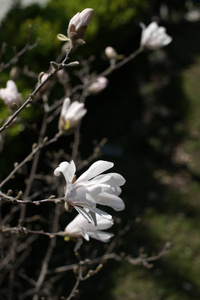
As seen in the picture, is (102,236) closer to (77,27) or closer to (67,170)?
A: (67,170)

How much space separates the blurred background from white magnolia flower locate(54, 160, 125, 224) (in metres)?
1.17

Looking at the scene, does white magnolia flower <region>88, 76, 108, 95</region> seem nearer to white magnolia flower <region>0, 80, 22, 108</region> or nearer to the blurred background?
the blurred background

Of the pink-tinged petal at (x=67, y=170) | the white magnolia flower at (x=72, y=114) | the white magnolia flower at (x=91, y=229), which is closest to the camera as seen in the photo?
the pink-tinged petal at (x=67, y=170)

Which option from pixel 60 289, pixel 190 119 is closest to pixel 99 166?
pixel 60 289

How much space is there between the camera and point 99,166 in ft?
3.34

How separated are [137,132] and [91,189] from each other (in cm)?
418

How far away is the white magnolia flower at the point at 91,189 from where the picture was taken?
3.24 ft

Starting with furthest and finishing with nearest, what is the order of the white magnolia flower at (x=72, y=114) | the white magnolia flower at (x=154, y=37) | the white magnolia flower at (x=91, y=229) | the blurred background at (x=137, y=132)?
1. the blurred background at (x=137, y=132)
2. the white magnolia flower at (x=154, y=37)
3. the white magnolia flower at (x=72, y=114)
4. the white magnolia flower at (x=91, y=229)

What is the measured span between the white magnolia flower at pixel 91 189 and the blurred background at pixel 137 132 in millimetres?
1167

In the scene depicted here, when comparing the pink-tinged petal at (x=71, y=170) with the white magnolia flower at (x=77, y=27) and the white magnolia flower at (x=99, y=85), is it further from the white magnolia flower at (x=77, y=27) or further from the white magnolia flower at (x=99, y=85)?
the white magnolia flower at (x=99, y=85)

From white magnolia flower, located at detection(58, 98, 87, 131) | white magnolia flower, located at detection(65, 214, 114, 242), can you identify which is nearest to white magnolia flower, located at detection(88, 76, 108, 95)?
white magnolia flower, located at detection(58, 98, 87, 131)

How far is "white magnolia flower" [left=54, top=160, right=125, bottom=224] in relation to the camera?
99 centimetres

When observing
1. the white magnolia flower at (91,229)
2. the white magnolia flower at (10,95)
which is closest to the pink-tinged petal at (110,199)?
the white magnolia flower at (91,229)

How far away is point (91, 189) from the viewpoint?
3.28 feet
